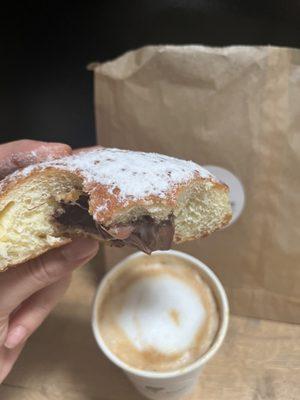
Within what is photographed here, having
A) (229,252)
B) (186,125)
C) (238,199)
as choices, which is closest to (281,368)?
(229,252)

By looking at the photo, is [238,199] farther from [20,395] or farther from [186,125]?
[20,395]

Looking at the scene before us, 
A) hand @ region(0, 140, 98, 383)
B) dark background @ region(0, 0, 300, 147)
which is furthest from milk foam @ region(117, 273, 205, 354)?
dark background @ region(0, 0, 300, 147)

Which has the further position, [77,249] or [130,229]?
[77,249]

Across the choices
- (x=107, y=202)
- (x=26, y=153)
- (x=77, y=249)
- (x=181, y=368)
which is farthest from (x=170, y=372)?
(x=26, y=153)

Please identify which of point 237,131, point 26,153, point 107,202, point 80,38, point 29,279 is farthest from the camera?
point 80,38

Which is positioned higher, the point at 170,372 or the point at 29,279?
the point at 29,279

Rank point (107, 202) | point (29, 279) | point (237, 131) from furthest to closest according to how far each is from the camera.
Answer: point (237, 131) → point (29, 279) → point (107, 202)

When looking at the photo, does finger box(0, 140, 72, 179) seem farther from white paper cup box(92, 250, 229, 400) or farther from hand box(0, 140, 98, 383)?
white paper cup box(92, 250, 229, 400)

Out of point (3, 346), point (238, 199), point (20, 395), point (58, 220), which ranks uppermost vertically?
point (58, 220)

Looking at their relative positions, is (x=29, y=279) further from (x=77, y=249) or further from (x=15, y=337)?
(x=15, y=337)
